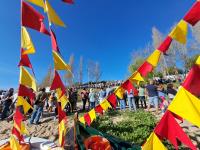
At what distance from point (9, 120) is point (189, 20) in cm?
957

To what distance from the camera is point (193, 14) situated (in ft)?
8.54

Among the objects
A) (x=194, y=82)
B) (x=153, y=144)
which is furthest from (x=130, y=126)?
(x=194, y=82)

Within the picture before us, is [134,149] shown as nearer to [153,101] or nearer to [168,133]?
[168,133]

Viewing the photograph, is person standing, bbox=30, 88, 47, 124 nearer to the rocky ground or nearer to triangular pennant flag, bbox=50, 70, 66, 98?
the rocky ground

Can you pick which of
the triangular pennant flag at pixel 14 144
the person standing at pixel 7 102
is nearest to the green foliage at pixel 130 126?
the triangular pennant flag at pixel 14 144

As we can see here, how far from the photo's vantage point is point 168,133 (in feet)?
7.89

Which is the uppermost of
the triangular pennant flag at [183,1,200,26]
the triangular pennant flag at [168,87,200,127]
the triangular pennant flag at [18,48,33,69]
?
the triangular pennant flag at [18,48,33,69]

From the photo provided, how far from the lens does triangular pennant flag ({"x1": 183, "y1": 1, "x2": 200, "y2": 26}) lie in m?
2.57

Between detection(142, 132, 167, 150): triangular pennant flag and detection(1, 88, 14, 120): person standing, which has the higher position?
detection(1, 88, 14, 120): person standing

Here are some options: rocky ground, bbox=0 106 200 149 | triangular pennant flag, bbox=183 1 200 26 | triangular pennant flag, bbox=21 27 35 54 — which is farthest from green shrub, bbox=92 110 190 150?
triangular pennant flag, bbox=183 1 200 26

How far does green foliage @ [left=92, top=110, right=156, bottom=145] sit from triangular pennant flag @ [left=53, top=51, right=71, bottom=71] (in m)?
4.88

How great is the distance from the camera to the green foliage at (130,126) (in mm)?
7894

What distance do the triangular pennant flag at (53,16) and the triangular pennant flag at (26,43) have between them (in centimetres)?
58

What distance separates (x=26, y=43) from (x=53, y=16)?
2.40 ft
